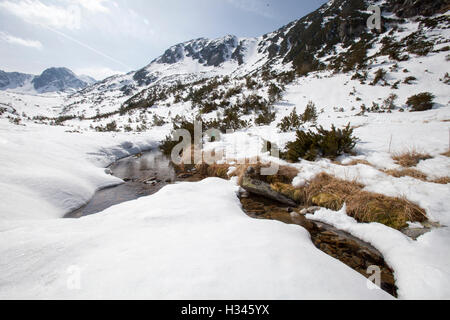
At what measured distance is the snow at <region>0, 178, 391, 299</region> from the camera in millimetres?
1235

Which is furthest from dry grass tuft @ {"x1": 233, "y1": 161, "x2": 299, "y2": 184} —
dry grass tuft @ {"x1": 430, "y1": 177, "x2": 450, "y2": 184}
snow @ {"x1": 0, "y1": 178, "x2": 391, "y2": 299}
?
dry grass tuft @ {"x1": 430, "y1": 177, "x2": 450, "y2": 184}

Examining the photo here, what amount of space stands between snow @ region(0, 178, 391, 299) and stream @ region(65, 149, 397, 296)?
26.5 inches

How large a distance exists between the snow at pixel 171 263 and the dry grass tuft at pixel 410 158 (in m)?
3.05

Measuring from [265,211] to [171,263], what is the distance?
2.42 metres

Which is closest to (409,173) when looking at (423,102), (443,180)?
(443,180)

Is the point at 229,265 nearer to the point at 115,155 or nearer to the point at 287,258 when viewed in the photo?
the point at 287,258

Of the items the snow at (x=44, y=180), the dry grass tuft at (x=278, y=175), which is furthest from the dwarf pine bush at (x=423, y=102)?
the snow at (x=44, y=180)

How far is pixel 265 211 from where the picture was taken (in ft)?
11.5

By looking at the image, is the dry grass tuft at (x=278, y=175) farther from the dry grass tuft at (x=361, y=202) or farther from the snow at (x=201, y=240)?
the dry grass tuft at (x=361, y=202)

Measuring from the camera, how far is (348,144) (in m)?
4.53

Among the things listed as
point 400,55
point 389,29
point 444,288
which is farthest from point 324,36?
point 444,288

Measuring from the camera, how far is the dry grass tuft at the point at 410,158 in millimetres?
3508

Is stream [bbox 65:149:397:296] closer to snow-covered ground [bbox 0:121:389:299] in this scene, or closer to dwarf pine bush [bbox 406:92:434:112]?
snow-covered ground [bbox 0:121:389:299]
